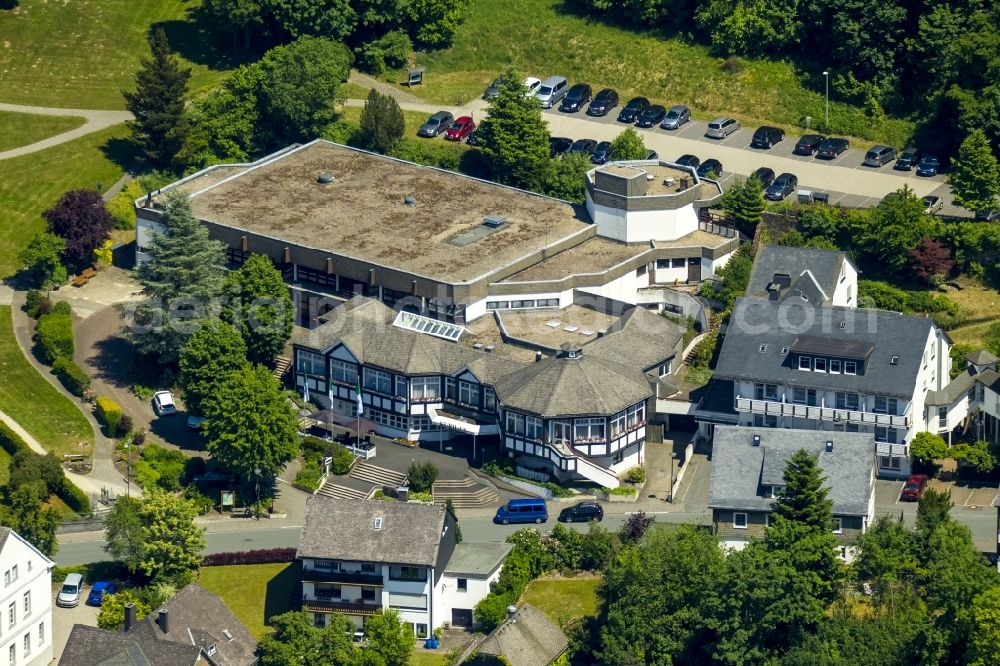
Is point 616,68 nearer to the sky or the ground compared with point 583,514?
nearer to the sky

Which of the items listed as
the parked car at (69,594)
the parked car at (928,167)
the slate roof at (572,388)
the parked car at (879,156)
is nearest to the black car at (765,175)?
the parked car at (879,156)

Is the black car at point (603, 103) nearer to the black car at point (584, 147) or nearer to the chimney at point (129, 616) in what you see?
the black car at point (584, 147)

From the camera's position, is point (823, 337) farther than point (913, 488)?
Yes

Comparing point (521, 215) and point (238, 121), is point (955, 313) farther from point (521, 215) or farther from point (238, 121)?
point (238, 121)

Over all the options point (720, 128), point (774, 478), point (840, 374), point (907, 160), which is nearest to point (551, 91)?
point (720, 128)

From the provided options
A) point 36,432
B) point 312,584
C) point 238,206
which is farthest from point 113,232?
point 312,584

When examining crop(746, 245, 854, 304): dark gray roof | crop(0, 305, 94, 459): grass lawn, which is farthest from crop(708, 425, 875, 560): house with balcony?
crop(0, 305, 94, 459): grass lawn

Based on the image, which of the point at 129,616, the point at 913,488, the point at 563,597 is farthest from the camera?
the point at 913,488

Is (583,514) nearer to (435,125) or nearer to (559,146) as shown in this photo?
(559,146)
